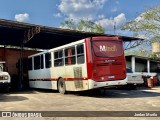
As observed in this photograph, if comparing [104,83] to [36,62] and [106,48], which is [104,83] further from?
[36,62]

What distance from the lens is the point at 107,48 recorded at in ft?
48.7

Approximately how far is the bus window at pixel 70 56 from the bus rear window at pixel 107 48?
152cm

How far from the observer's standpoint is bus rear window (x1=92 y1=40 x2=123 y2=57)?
1454 cm

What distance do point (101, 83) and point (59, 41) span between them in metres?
14.5

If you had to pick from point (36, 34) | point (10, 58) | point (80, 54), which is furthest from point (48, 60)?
point (10, 58)

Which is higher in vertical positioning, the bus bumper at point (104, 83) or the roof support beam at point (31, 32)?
the roof support beam at point (31, 32)

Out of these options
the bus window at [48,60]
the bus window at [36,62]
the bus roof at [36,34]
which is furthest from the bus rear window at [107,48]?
the bus window at [36,62]

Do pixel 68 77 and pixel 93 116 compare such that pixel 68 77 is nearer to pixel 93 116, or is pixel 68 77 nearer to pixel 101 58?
pixel 101 58

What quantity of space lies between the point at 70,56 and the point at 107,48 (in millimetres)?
2213

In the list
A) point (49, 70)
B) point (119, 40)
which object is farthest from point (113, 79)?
point (49, 70)

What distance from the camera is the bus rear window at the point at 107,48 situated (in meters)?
14.5

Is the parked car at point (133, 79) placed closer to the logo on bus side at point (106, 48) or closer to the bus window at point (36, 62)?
the logo on bus side at point (106, 48)

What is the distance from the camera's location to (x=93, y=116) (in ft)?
29.4

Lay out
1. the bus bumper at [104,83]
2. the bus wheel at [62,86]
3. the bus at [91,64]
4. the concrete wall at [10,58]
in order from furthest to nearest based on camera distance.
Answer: the concrete wall at [10,58], the bus wheel at [62,86], the bus at [91,64], the bus bumper at [104,83]
